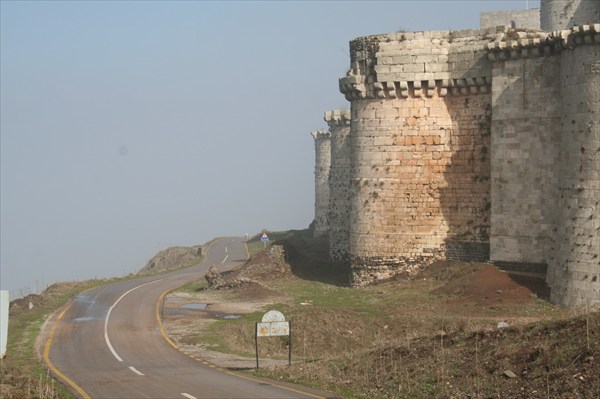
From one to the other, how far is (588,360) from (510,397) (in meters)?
1.99

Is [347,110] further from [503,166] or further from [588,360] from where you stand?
[588,360]

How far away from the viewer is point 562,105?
39.3 metres

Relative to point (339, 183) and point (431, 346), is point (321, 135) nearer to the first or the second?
point (339, 183)

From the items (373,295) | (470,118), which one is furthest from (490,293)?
(470,118)

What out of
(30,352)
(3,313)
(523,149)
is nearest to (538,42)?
(523,149)

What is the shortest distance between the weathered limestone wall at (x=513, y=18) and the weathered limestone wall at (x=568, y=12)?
5.44 metres

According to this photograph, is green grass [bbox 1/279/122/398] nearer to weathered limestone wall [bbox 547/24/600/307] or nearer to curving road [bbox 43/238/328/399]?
curving road [bbox 43/238/328/399]

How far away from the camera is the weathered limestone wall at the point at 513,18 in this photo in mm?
67938

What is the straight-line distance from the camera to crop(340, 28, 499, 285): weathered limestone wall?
46125 mm

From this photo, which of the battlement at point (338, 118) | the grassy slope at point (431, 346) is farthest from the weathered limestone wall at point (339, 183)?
the grassy slope at point (431, 346)

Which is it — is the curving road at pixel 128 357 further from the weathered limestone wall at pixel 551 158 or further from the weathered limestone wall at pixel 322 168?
the weathered limestone wall at pixel 322 168

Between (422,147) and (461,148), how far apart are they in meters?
1.84

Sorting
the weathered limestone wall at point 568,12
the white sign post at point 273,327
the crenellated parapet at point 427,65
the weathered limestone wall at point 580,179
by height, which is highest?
the weathered limestone wall at point 568,12

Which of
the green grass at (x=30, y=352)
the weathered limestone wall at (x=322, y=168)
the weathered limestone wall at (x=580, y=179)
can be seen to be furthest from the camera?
the weathered limestone wall at (x=322, y=168)
